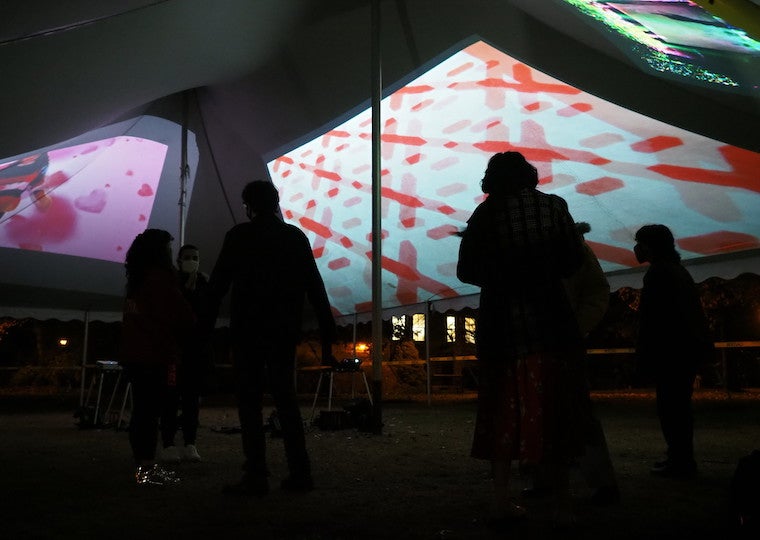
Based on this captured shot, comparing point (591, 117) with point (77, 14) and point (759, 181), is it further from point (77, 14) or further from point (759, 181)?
point (77, 14)

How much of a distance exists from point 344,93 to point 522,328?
5.59 m

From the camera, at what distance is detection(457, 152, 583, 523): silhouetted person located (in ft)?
7.16

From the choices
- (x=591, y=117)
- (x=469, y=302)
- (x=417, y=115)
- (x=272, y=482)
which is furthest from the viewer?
(x=469, y=302)

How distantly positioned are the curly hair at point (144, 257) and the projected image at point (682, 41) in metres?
3.29

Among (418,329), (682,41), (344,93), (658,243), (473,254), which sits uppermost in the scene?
(344,93)

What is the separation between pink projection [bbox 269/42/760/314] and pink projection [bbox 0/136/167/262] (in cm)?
228

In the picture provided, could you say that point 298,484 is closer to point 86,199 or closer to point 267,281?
point 267,281

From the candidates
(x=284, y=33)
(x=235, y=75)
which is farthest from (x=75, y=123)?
(x=284, y=33)

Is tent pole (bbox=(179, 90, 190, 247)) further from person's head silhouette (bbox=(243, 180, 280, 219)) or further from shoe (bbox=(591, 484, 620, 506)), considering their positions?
shoe (bbox=(591, 484, 620, 506))

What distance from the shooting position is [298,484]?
9.64 ft

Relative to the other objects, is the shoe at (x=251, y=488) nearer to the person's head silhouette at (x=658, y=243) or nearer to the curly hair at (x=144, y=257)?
the curly hair at (x=144, y=257)

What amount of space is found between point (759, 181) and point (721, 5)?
401cm

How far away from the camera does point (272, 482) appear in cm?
324

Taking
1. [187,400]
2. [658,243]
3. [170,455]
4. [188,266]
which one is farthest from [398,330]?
[658,243]
